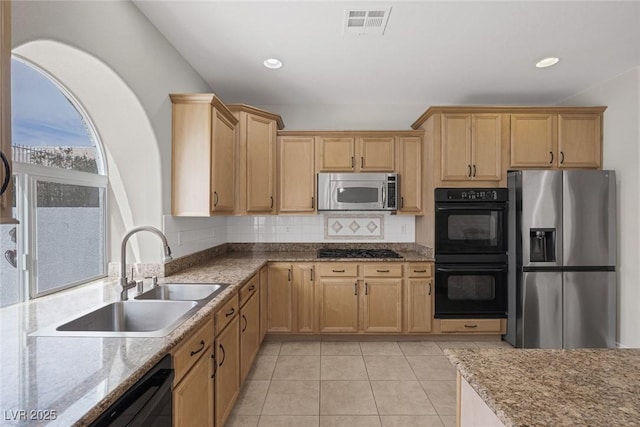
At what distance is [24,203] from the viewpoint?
65.4 inches

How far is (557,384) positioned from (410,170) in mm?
2842

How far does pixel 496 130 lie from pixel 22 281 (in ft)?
12.9

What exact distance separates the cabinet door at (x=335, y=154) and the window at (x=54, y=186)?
6.71 feet

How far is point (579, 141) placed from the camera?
3211 millimetres

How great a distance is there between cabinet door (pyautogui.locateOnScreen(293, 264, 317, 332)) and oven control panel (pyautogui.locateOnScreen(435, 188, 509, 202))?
155cm

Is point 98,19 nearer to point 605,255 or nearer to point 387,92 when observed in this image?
point 387,92

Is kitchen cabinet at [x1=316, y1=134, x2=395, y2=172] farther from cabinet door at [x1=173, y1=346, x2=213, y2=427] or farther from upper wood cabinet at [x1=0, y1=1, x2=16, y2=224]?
upper wood cabinet at [x1=0, y1=1, x2=16, y2=224]

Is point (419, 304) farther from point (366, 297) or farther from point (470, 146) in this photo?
point (470, 146)

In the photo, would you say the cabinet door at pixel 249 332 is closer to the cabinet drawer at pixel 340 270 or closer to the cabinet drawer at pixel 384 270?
the cabinet drawer at pixel 340 270

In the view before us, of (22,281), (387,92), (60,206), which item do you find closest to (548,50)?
(387,92)

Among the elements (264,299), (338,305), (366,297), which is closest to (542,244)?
(366,297)

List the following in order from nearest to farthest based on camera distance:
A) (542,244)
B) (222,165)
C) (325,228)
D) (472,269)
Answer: (222,165) < (542,244) < (472,269) < (325,228)

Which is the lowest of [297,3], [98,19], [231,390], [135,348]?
[231,390]

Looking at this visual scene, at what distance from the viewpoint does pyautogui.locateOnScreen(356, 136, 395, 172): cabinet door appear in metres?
3.52
